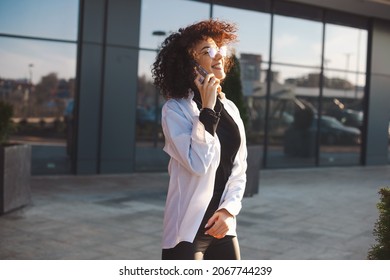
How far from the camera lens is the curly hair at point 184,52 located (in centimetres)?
230

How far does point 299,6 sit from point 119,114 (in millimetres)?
5279

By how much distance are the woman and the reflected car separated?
11361 millimetres

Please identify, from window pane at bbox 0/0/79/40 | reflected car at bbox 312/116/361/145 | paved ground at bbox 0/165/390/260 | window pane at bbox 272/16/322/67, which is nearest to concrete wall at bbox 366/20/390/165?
reflected car at bbox 312/116/361/145

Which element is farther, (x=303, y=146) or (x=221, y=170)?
(x=303, y=146)

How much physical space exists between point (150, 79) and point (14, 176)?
15.3 feet

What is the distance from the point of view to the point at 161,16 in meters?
10.9

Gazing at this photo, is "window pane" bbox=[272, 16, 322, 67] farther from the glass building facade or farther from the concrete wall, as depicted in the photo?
the concrete wall

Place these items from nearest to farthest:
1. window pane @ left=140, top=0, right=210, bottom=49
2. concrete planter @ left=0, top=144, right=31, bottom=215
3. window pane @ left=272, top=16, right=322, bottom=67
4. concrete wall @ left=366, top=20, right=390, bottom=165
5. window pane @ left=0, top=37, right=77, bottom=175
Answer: concrete planter @ left=0, top=144, right=31, bottom=215 < window pane @ left=0, top=37, right=77, bottom=175 < window pane @ left=140, top=0, right=210, bottom=49 < window pane @ left=272, top=16, right=322, bottom=67 < concrete wall @ left=366, top=20, right=390, bottom=165

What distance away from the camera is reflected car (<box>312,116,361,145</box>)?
13.5 meters

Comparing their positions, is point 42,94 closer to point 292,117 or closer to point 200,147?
point 292,117

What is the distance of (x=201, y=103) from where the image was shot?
231 cm
